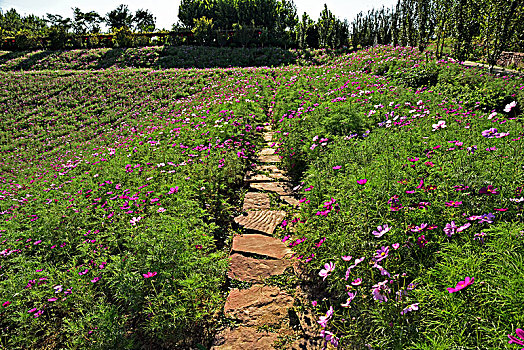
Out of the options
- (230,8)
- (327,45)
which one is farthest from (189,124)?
(230,8)

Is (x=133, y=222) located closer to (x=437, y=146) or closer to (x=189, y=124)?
(x=437, y=146)

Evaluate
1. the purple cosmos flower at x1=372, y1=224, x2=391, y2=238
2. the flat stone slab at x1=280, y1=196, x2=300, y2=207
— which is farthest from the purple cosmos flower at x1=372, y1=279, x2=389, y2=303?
the flat stone slab at x1=280, y1=196, x2=300, y2=207

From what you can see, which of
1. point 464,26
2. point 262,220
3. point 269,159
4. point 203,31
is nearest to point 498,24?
point 464,26

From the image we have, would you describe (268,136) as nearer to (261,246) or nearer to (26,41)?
(261,246)

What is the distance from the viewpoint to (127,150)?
19.0 feet

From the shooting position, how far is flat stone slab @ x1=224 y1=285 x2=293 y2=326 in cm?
252

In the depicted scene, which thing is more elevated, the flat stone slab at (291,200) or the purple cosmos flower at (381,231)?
the purple cosmos flower at (381,231)

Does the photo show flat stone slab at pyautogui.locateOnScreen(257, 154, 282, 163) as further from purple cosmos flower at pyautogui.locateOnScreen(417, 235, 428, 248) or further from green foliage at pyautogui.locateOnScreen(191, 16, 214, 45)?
green foliage at pyautogui.locateOnScreen(191, 16, 214, 45)

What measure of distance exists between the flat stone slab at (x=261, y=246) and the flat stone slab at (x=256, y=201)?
2.02ft

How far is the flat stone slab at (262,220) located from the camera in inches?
146

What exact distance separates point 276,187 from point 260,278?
74.0 inches

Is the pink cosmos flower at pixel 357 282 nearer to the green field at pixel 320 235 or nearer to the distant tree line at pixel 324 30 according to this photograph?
the green field at pixel 320 235

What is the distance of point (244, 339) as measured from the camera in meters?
2.35

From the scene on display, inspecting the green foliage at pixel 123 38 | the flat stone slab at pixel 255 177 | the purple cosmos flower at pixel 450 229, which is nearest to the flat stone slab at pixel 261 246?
the flat stone slab at pixel 255 177
